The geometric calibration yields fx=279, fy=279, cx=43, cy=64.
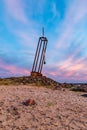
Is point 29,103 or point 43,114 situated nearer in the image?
A: point 43,114

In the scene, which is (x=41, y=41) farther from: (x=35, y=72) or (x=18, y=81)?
(x=18, y=81)

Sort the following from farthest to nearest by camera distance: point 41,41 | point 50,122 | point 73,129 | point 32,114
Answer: point 41,41 < point 32,114 < point 50,122 < point 73,129

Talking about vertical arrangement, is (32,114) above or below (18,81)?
below

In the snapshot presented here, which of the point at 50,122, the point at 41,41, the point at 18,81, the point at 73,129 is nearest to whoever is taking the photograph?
the point at 73,129

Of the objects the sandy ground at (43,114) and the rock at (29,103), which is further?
the rock at (29,103)

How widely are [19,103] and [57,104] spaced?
7.18 feet

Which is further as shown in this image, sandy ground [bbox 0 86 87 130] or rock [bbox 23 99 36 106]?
rock [bbox 23 99 36 106]

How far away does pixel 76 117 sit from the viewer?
13.6 metres

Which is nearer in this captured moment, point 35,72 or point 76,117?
point 76,117

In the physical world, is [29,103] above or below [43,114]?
above

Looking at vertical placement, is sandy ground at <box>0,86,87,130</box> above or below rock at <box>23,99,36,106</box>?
below

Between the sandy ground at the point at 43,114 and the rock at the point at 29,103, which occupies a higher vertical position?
the rock at the point at 29,103

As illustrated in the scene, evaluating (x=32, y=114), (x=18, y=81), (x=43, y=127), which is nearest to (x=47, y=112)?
(x=32, y=114)

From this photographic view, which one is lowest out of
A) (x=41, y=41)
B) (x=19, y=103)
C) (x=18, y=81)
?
(x=19, y=103)
